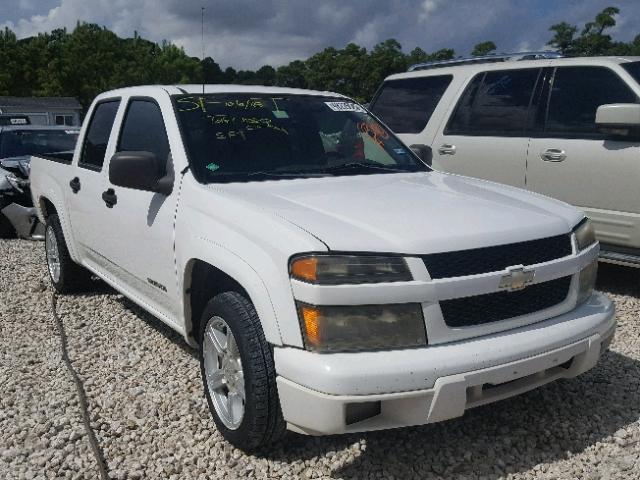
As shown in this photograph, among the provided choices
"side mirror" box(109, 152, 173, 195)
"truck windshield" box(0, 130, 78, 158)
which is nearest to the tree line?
"truck windshield" box(0, 130, 78, 158)

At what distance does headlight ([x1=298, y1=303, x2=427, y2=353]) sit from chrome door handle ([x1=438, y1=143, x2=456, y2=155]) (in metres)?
3.96

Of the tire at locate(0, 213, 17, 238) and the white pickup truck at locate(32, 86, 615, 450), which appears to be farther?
the tire at locate(0, 213, 17, 238)

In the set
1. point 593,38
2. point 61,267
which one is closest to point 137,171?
point 61,267

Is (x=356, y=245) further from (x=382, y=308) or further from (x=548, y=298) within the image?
(x=548, y=298)

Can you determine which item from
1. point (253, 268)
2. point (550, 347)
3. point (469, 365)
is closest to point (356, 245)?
point (253, 268)

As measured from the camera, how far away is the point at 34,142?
9820 millimetres

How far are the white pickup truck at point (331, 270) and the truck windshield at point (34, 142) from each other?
21.0 feet

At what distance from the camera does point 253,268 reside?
104 inches

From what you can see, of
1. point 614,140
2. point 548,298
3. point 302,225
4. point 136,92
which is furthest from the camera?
point 614,140

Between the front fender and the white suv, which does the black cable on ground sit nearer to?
the front fender

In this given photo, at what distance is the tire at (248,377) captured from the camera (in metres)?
2.64

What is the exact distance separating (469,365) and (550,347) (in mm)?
454

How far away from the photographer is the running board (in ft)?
Result: 16.5

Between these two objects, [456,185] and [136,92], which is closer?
[456,185]
